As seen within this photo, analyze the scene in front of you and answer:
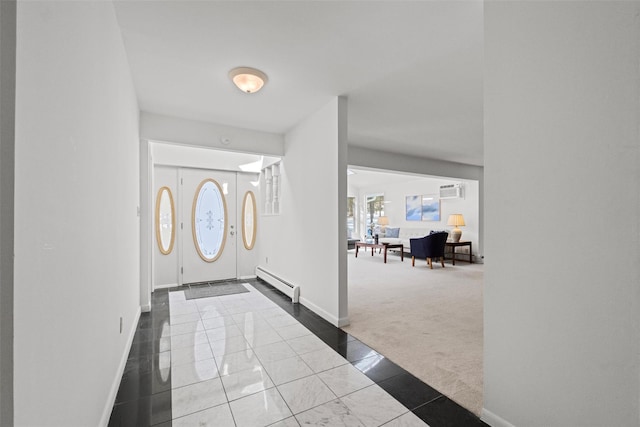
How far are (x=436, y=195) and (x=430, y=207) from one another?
41cm

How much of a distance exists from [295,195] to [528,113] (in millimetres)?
3029

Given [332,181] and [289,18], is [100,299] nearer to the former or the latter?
[289,18]

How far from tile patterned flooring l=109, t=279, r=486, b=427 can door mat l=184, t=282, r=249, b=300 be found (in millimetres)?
1121

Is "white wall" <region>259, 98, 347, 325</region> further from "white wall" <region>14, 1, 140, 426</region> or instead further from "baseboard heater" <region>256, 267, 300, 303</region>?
"white wall" <region>14, 1, 140, 426</region>

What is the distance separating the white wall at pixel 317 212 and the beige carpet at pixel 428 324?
52cm

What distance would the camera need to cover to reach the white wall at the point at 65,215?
0.75 meters

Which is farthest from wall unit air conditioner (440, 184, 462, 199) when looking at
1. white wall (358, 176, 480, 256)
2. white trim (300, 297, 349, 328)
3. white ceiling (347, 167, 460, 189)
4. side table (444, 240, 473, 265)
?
white trim (300, 297, 349, 328)

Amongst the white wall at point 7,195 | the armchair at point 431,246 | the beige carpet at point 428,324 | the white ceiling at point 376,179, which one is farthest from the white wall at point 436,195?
the white wall at point 7,195

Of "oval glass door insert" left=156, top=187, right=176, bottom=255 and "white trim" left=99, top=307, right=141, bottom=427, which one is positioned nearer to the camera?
"white trim" left=99, top=307, right=141, bottom=427

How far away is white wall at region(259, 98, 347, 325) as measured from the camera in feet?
10.3

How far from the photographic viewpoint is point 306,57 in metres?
2.40

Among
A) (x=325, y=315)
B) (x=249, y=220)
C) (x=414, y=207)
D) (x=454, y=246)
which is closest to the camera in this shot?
(x=325, y=315)

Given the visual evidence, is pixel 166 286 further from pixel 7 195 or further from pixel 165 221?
pixel 7 195

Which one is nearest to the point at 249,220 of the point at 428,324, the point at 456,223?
the point at 428,324
